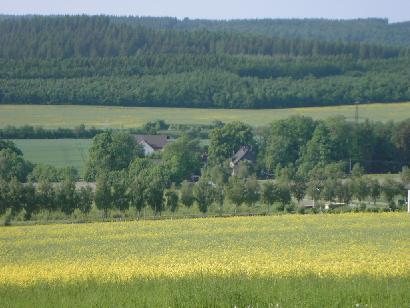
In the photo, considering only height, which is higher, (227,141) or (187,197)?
(227,141)

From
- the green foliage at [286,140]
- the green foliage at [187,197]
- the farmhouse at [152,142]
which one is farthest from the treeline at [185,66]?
the green foliage at [187,197]

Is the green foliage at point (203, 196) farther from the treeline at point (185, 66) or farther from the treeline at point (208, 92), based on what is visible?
the treeline at point (185, 66)

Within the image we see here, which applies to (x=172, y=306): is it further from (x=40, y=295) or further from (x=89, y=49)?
(x=89, y=49)

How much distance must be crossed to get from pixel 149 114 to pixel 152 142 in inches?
784

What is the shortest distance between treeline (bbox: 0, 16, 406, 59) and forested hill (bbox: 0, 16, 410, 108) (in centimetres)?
14

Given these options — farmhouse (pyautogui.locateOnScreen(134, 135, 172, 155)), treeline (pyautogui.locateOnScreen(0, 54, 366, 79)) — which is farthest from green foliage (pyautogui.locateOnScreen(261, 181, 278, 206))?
treeline (pyautogui.locateOnScreen(0, 54, 366, 79))

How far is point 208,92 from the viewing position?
107188 millimetres

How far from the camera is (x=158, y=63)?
13188 centimetres

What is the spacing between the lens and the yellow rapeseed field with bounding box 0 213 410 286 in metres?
23.5

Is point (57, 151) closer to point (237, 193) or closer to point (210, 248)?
point (237, 193)

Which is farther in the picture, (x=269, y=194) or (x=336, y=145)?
(x=336, y=145)

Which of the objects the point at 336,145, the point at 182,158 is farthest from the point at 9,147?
the point at 336,145

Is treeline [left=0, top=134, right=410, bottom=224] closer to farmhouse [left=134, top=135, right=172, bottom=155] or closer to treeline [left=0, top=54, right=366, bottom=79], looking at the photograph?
farmhouse [left=134, top=135, right=172, bottom=155]

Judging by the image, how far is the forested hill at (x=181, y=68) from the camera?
341 feet
